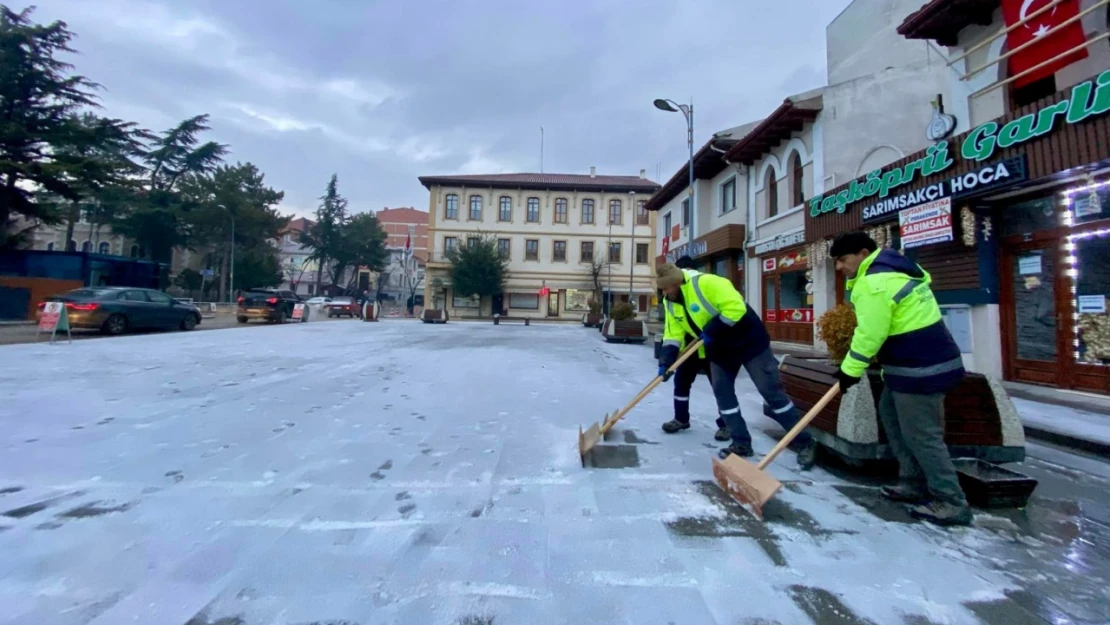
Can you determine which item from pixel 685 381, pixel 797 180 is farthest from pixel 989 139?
pixel 685 381

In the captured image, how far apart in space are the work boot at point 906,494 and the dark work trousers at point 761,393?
754 mm

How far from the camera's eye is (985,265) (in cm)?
815

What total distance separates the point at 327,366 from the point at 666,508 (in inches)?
294

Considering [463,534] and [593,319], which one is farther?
[593,319]

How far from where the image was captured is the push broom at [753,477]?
291cm

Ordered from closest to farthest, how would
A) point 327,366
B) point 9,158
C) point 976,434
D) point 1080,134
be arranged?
point 976,434, point 1080,134, point 327,366, point 9,158

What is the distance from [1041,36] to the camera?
7.05 m

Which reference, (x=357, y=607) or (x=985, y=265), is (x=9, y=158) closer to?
(x=357, y=607)

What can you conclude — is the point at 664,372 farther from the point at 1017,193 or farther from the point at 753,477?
the point at 1017,193

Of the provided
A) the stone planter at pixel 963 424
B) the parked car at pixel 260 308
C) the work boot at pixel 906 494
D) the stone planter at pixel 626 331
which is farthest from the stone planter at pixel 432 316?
the work boot at pixel 906 494

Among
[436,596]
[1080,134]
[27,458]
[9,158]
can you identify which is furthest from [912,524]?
[9,158]

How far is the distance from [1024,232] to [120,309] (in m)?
20.1

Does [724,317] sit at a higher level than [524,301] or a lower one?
lower

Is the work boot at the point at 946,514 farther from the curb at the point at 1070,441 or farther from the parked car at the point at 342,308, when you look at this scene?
the parked car at the point at 342,308
